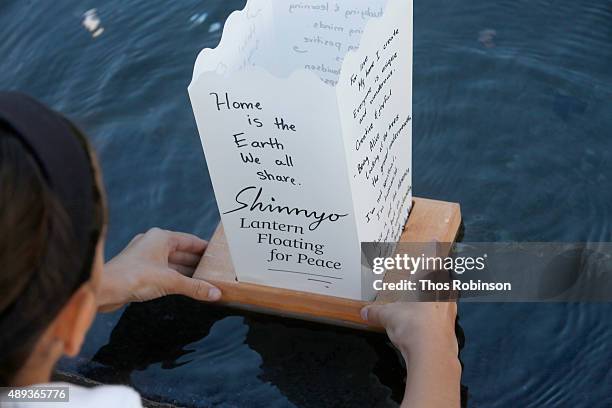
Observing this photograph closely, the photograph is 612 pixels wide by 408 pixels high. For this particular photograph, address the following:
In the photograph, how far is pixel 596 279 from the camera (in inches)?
83.3

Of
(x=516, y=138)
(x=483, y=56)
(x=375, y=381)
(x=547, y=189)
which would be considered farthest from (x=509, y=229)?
(x=483, y=56)

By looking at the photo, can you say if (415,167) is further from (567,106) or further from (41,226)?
(41,226)

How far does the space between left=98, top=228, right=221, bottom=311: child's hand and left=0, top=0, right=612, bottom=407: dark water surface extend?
0.36 ft

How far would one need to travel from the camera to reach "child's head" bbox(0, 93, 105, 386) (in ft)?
2.72

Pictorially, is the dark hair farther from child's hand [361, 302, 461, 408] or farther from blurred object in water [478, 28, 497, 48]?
blurred object in water [478, 28, 497, 48]

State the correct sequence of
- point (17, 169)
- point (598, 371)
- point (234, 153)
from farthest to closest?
point (598, 371)
point (234, 153)
point (17, 169)

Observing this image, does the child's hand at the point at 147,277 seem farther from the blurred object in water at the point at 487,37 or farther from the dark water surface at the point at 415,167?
the blurred object in water at the point at 487,37

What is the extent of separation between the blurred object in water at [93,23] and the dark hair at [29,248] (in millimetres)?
2393

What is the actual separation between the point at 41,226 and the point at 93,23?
251cm

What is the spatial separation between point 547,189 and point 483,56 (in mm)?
626

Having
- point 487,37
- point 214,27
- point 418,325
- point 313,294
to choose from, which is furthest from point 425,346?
point 214,27

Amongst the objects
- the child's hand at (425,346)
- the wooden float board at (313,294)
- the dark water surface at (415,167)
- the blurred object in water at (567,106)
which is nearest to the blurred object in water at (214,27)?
the dark water surface at (415,167)

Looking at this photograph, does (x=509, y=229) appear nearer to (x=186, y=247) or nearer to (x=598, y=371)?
(x=598, y=371)

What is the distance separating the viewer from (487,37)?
2.84 m
